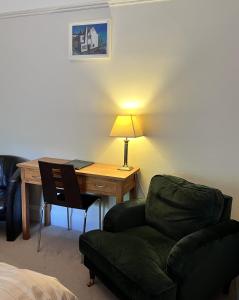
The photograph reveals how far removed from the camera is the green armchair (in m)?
1.68

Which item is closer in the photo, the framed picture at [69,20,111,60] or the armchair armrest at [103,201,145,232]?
the armchair armrest at [103,201,145,232]

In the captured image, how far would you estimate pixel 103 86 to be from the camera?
3025 mm

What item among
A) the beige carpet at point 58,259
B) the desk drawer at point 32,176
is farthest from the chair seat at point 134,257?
the desk drawer at point 32,176

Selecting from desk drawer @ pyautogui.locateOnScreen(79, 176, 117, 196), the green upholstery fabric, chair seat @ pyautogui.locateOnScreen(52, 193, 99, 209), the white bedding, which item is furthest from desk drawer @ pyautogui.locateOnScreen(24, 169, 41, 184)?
the white bedding

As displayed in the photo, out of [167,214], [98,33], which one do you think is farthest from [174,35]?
[167,214]

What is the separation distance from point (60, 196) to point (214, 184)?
1429 millimetres

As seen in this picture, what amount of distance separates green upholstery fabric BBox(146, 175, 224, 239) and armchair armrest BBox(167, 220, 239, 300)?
115 millimetres

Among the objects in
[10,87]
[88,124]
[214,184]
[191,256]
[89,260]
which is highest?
[10,87]

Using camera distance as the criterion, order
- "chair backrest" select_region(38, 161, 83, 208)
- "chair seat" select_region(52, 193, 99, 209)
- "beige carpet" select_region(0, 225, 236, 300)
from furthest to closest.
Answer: "chair seat" select_region(52, 193, 99, 209) → "chair backrest" select_region(38, 161, 83, 208) → "beige carpet" select_region(0, 225, 236, 300)

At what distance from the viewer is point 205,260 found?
1771 mm

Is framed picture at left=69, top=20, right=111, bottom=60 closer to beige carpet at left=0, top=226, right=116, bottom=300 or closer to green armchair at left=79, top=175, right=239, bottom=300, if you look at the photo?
green armchair at left=79, top=175, right=239, bottom=300

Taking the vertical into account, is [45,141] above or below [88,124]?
below

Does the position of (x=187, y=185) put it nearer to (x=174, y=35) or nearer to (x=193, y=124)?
(x=193, y=124)

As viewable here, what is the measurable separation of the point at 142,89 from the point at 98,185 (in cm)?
103
